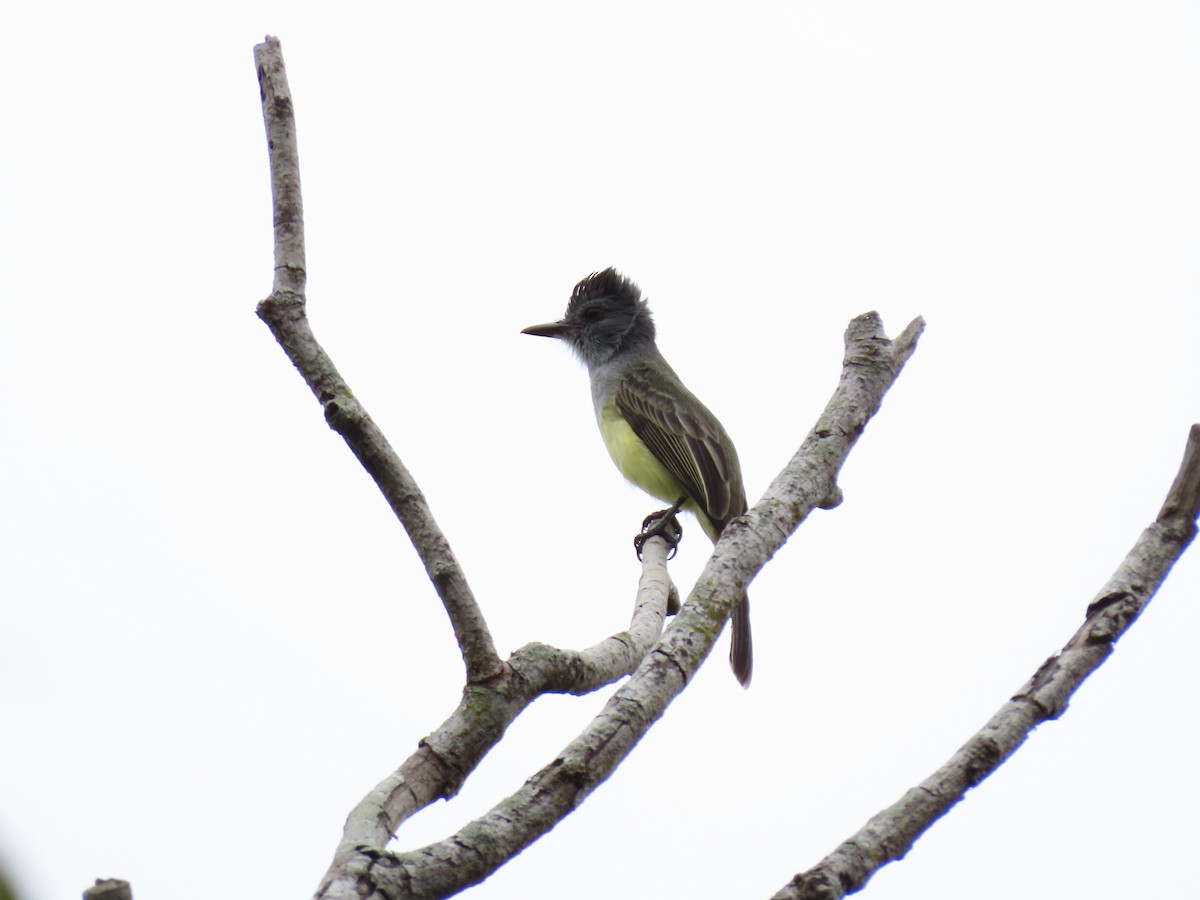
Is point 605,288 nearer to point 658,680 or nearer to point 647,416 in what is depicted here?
point 647,416

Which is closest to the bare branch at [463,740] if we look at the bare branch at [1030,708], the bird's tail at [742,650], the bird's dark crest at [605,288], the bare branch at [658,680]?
the bare branch at [658,680]

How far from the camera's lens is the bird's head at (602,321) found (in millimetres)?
10273

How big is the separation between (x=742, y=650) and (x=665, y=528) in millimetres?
1180

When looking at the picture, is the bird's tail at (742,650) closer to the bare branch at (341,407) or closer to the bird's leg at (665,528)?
the bird's leg at (665,528)

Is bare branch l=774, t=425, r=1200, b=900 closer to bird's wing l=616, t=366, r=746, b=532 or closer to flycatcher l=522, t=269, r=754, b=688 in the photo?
flycatcher l=522, t=269, r=754, b=688

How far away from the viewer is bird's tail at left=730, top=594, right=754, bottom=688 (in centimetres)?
719

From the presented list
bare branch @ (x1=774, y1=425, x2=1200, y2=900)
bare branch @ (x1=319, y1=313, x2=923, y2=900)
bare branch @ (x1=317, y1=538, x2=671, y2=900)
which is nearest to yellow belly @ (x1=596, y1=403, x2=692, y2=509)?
bare branch @ (x1=319, y1=313, x2=923, y2=900)

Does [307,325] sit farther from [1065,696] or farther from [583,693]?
[1065,696]

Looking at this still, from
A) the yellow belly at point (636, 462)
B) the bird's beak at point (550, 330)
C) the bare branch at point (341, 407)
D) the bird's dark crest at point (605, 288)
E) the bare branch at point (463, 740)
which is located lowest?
the bare branch at point (463, 740)

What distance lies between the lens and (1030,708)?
2.80 metres

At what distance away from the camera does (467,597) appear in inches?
129

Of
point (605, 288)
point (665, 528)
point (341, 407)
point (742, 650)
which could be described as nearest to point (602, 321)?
point (605, 288)

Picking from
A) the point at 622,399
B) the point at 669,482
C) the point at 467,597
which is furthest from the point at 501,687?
the point at 622,399

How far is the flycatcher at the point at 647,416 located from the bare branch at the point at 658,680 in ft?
9.16
